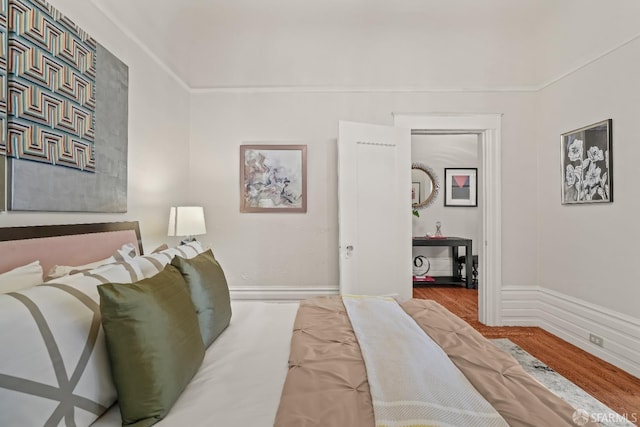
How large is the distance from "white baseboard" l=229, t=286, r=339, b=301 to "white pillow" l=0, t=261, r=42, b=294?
2.25 meters

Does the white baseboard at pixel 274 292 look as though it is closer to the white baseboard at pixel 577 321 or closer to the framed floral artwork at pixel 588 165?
the white baseboard at pixel 577 321

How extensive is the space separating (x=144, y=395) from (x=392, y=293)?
2.62 metres

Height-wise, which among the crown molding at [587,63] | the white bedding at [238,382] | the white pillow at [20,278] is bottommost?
the white bedding at [238,382]

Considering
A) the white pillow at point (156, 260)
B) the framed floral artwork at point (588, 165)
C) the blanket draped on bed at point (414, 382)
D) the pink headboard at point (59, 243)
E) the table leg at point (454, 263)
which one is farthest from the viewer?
the table leg at point (454, 263)

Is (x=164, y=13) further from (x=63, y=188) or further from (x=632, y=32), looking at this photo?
(x=632, y=32)

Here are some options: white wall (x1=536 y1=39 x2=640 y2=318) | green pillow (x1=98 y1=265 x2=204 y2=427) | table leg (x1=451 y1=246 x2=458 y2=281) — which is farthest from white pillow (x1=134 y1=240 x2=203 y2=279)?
table leg (x1=451 y1=246 x2=458 y2=281)

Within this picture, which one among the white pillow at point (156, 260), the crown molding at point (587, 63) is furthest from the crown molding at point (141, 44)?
the crown molding at point (587, 63)

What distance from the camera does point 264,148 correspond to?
342 centimetres

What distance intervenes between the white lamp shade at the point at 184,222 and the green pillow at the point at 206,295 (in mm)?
1135

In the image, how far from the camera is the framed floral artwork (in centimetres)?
261

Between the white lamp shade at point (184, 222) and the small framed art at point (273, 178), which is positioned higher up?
the small framed art at point (273, 178)

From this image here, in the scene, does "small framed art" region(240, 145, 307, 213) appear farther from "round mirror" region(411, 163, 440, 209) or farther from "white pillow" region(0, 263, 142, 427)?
"round mirror" region(411, 163, 440, 209)

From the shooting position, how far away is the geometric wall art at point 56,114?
4.55 ft

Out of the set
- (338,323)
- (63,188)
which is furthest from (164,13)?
(338,323)
